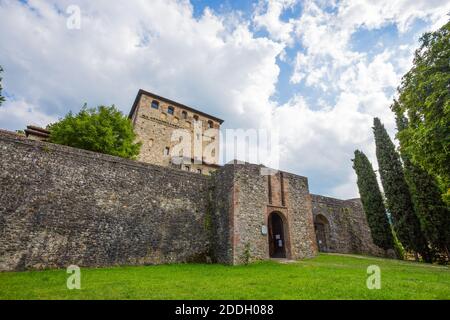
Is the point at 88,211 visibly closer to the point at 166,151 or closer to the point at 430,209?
the point at 430,209

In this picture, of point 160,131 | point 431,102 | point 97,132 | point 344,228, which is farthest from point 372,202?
point 160,131

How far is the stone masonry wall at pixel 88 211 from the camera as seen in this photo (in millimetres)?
9305

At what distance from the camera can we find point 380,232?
18422 millimetres

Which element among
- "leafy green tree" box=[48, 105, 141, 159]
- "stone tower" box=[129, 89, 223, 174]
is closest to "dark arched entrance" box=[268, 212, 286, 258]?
"leafy green tree" box=[48, 105, 141, 159]

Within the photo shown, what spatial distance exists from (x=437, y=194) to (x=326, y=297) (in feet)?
51.6

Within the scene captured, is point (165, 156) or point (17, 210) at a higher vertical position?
point (165, 156)

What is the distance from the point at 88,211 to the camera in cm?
1063

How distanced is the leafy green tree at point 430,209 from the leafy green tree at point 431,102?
5.31 meters

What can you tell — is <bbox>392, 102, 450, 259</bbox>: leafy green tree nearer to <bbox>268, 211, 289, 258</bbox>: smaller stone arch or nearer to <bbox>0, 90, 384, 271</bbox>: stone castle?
<bbox>0, 90, 384, 271</bbox>: stone castle

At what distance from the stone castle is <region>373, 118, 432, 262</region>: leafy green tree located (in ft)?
26.0

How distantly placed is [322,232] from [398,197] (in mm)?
6155
